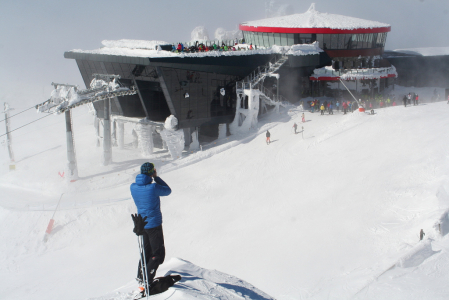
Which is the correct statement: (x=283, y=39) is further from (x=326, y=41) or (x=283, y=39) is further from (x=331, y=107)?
(x=331, y=107)

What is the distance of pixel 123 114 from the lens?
1356 inches

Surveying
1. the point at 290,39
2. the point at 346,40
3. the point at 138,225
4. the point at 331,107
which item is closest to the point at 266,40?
the point at 290,39

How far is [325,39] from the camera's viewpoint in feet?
A: 139

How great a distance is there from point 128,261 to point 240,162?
41.7 ft

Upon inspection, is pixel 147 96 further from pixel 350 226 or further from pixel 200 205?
pixel 350 226

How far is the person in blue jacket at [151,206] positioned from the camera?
6484 mm

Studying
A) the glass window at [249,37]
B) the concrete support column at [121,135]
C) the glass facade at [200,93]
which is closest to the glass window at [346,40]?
the glass window at [249,37]

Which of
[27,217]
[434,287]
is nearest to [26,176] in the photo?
[27,217]

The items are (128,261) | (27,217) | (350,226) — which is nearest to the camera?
(350,226)

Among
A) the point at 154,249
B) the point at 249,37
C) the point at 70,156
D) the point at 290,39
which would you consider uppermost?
the point at 249,37

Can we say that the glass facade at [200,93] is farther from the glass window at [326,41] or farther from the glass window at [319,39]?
the glass window at [326,41]

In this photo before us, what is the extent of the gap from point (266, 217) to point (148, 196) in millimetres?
13553

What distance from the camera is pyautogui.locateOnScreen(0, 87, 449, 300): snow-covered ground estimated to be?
10.1 metres

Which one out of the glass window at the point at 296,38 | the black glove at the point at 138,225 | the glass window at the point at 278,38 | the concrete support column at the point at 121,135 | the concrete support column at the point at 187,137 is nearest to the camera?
the black glove at the point at 138,225
